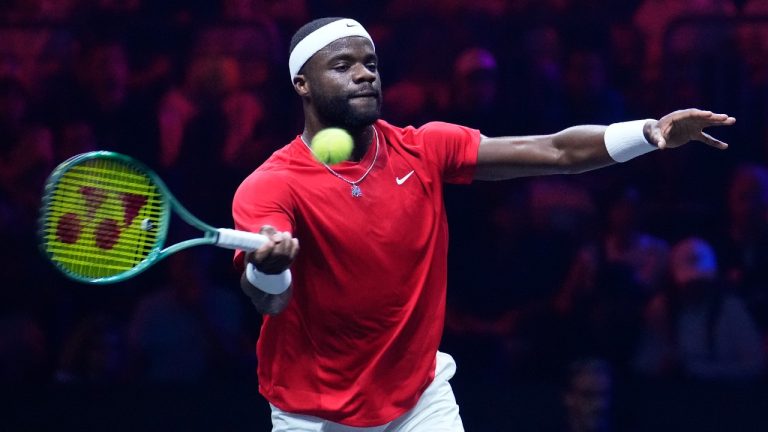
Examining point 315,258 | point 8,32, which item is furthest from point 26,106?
point 315,258

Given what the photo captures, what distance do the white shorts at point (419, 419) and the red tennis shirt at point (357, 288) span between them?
1.4 inches

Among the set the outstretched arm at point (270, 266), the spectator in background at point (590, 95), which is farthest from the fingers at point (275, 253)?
the spectator in background at point (590, 95)

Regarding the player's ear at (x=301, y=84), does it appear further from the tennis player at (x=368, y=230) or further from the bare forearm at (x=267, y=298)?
the bare forearm at (x=267, y=298)

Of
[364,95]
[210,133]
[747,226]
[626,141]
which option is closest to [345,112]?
[364,95]

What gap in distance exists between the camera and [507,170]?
3.94 meters

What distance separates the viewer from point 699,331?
19.9ft

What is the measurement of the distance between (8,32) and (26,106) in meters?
0.46

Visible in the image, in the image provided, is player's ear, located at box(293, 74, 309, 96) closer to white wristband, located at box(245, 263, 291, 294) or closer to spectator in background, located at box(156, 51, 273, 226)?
white wristband, located at box(245, 263, 291, 294)

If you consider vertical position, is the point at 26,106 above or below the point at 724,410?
above

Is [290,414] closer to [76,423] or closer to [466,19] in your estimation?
[76,423]

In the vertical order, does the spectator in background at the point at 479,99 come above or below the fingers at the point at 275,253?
above

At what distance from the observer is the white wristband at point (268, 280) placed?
3312 mm

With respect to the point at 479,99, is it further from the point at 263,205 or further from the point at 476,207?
the point at 263,205

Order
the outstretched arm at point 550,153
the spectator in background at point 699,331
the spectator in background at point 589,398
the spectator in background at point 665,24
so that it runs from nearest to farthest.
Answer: the outstretched arm at point 550,153 → the spectator in background at point 589,398 → the spectator in background at point 699,331 → the spectator in background at point 665,24
